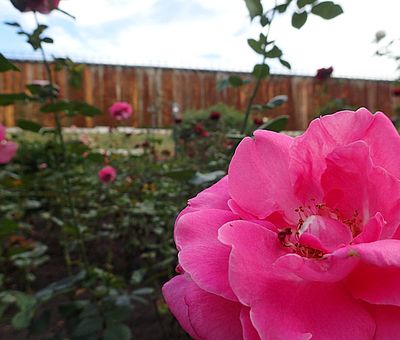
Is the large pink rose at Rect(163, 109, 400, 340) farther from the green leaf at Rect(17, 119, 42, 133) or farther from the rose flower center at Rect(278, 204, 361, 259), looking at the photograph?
the green leaf at Rect(17, 119, 42, 133)

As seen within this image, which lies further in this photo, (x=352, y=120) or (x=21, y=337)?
(x=21, y=337)

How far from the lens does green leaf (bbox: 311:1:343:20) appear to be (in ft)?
2.96

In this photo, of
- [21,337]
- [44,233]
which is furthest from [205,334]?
Answer: [44,233]

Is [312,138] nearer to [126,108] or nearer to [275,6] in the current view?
[275,6]

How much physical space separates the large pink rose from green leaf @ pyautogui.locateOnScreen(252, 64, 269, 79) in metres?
0.64

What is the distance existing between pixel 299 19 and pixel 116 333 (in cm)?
81

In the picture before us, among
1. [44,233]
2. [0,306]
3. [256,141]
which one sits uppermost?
[256,141]

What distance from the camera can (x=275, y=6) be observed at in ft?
3.18

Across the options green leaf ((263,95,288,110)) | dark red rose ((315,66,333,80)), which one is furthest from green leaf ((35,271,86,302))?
dark red rose ((315,66,333,80))

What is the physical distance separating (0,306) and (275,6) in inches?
39.4

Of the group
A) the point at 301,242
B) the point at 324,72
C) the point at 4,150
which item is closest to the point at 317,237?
the point at 301,242

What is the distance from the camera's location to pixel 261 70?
1007mm

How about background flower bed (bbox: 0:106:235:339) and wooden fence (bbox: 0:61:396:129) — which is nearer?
background flower bed (bbox: 0:106:235:339)

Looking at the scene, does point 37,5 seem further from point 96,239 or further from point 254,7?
point 96,239
